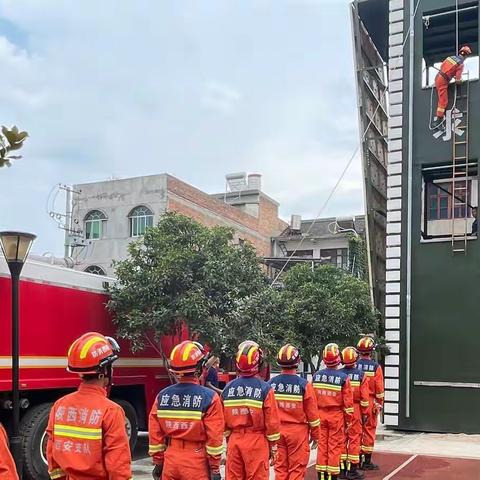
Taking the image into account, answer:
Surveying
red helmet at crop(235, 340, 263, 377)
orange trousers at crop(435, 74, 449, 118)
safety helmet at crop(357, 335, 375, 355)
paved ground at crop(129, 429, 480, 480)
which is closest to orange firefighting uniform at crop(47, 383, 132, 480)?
red helmet at crop(235, 340, 263, 377)

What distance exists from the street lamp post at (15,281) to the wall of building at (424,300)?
8905 millimetres

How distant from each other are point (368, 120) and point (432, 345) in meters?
5.76

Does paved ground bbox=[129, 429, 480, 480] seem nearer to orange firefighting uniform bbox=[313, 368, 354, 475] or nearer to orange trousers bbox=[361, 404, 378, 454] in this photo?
orange trousers bbox=[361, 404, 378, 454]

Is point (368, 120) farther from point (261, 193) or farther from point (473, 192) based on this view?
point (261, 193)

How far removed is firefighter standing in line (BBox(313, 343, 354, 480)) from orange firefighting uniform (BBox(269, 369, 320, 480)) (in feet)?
4.64

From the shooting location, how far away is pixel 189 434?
5.41 m

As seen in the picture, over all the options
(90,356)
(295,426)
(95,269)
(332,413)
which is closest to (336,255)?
(95,269)

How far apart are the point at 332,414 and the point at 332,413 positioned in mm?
14

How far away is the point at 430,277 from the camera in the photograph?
1466 centimetres

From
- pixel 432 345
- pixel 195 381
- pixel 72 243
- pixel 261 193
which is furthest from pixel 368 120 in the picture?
pixel 261 193

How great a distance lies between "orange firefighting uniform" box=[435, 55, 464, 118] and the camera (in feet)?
47.7

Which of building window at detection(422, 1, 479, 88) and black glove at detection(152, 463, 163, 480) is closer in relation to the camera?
black glove at detection(152, 463, 163, 480)

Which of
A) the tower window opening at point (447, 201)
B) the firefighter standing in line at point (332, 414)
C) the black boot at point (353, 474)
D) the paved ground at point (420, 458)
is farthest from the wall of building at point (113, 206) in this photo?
the firefighter standing in line at point (332, 414)

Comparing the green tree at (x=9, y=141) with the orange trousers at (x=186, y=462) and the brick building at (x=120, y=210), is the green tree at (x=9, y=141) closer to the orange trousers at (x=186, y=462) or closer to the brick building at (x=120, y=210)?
the orange trousers at (x=186, y=462)
